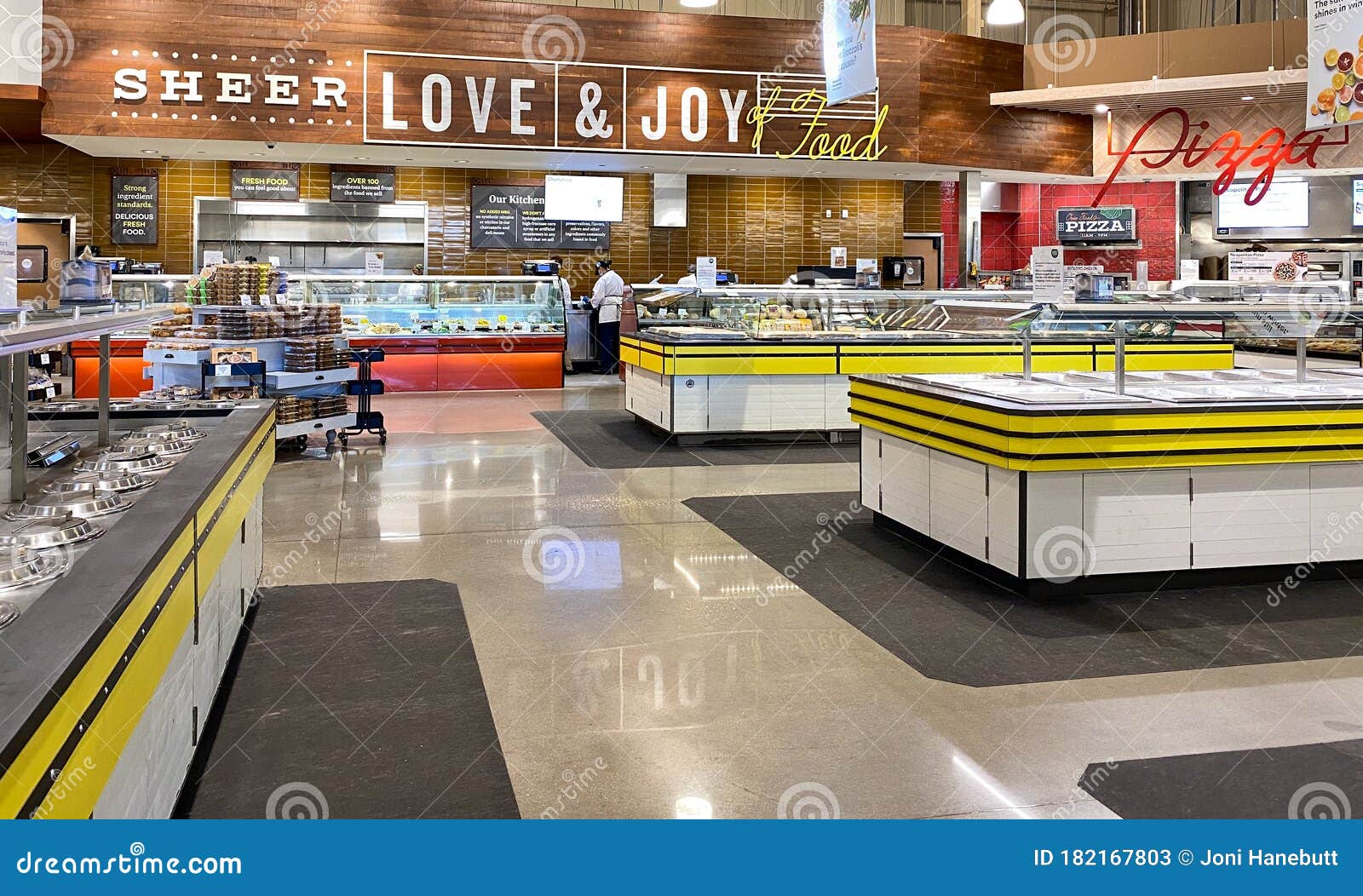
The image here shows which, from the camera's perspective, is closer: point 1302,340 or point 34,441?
point 34,441

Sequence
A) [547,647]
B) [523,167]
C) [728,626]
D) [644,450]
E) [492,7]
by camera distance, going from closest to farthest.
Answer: [547,647] < [728,626] < [644,450] < [492,7] < [523,167]

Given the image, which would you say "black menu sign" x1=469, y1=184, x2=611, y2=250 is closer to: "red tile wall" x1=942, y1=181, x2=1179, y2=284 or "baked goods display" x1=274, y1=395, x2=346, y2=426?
"red tile wall" x1=942, y1=181, x2=1179, y2=284

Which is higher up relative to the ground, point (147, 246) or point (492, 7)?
point (492, 7)

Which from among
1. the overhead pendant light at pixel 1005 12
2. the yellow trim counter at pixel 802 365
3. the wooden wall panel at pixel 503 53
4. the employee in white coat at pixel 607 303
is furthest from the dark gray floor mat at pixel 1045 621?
the employee in white coat at pixel 607 303

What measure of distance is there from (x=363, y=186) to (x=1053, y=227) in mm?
10345

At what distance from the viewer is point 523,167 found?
13.9m

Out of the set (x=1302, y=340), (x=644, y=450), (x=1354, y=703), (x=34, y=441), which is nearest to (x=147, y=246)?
(x=644, y=450)

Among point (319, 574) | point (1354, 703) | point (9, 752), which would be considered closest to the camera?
point (9, 752)

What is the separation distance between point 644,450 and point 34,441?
5.52m

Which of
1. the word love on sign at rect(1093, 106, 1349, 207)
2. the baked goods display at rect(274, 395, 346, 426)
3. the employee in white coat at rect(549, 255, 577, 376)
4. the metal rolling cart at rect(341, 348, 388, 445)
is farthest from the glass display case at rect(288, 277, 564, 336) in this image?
the word love on sign at rect(1093, 106, 1349, 207)

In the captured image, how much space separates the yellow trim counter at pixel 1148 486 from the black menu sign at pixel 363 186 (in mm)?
11710

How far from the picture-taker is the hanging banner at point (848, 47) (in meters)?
8.95

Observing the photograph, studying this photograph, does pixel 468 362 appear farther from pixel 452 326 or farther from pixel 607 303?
pixel 607 303
